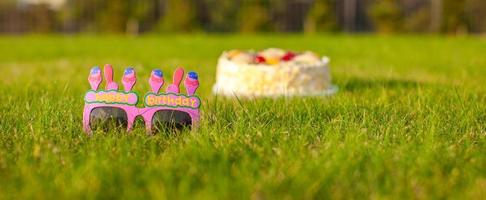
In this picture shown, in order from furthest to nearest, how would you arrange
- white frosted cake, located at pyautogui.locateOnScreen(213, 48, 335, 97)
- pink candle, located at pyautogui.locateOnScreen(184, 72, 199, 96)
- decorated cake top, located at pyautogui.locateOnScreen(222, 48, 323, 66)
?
decorated cake top, located at pyautogui.locateOnScreen(222, 48, 323, 66) → white frosted cake, located at pyautogui.locateOnScreen(213, 48, 335, 97) → pink candle, located at pyautogui.locateOnScreen(184, 72, 199, 96)

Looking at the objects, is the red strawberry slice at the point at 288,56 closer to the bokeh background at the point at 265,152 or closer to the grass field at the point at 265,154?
the bokeh background at the point at 265,152

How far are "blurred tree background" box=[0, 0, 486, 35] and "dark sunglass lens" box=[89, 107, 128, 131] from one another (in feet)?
66.9

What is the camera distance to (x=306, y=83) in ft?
17.0

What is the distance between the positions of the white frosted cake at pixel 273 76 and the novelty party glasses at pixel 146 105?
6.27 ft

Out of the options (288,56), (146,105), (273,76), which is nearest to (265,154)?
(146,105)

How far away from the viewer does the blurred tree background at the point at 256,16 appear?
22797 mm

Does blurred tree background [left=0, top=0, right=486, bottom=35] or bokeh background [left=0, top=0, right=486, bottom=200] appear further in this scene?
blurred tree background [left=0, top=0, right=486, bottom=35]

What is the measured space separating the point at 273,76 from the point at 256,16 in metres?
18.4

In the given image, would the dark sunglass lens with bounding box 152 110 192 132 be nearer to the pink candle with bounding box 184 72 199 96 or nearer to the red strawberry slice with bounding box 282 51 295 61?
the pink candle with bounding box 184 72 199 96

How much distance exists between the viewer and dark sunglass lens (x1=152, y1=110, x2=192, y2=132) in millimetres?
3055

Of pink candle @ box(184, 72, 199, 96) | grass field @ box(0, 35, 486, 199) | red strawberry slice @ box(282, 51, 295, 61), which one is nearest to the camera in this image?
grass field @ box(0, 35, 486, 199)

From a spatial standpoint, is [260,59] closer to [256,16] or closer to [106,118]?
[106,118]

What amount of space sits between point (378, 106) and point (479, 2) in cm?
2197

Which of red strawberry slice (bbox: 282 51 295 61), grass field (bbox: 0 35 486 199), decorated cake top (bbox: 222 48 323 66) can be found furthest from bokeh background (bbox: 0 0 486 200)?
red strawberry slice (bbox: 282 51 295 61)
